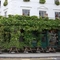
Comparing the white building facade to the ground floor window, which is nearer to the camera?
A: the ground floor window

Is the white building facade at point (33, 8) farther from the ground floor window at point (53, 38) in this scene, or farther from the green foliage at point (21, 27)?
the green foliage at point (21, 27)

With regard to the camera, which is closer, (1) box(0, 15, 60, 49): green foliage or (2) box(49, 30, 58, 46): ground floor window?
(1) box(0, 15, 60, 49): green foliage

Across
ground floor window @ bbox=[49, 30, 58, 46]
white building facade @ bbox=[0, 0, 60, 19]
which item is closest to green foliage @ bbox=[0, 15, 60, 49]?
ground floor window @ bbox=[49, 30, 58, 46]

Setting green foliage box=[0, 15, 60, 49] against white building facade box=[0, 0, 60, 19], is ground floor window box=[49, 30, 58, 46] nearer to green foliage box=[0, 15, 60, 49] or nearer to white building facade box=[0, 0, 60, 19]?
green foliage box=[0, 15, 60, 49]

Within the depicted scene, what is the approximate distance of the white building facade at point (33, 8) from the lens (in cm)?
2812

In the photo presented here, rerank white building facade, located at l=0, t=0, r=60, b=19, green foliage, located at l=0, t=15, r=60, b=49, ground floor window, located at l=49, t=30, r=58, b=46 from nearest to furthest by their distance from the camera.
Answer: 1. green foliage, located at l=0, t=15, r=60, b=49
2. ground floor window, located at l=49, t=30, r=58, b=46
3. white building facade, located at l=0, t=0, r=60, b=19

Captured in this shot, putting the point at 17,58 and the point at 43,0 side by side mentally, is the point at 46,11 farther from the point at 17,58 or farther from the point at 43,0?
the point at 17,58

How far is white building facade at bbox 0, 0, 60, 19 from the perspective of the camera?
1107 inches

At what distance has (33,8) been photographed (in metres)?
28.7

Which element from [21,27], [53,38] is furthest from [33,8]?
[21,27]

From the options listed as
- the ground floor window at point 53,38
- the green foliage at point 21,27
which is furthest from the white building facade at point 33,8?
the green foliage at point 21,27

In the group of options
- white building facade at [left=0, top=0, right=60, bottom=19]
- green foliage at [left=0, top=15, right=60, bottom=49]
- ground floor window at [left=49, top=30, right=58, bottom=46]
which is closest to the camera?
green foliage at [left=0, top=15, right=60, bottom=49]

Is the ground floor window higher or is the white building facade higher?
the white building facade

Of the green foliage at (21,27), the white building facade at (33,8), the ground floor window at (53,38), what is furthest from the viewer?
the white building facade at (33,8)
